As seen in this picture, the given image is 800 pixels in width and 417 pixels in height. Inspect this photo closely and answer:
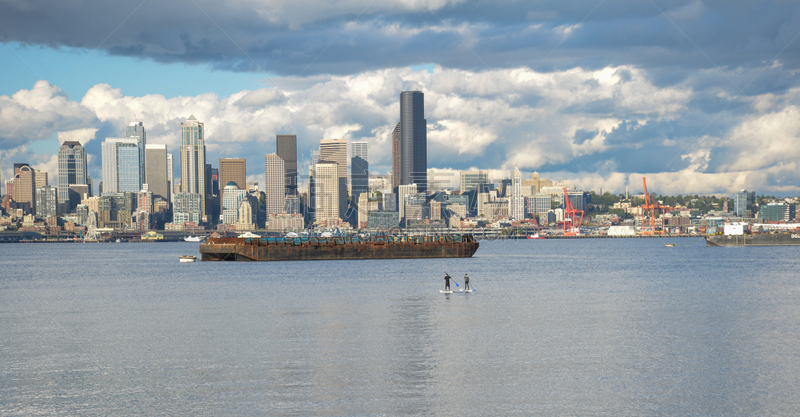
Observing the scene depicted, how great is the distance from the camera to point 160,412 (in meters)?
21.2

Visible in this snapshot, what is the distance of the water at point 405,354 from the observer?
2220 centimetres

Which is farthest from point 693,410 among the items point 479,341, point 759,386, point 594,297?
point 594,297

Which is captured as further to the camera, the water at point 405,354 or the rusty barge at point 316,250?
the rusty barge at point 316,250

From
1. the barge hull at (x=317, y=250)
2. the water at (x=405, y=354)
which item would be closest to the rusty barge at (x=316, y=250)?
the barge hull at (x=317, y=250)

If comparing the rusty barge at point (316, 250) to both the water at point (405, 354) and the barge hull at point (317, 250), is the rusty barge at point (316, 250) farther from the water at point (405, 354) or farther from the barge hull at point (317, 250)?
the water at point (405, 354)

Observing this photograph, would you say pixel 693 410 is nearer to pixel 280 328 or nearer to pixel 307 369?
pixel 307 369

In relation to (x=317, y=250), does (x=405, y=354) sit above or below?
above

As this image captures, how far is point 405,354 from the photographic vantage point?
30031mm

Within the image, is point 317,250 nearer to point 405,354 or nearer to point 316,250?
point 316,250

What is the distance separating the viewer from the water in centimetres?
2220

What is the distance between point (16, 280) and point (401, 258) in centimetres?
6513

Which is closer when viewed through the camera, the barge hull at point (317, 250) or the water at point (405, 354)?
the water at point (405, 354)

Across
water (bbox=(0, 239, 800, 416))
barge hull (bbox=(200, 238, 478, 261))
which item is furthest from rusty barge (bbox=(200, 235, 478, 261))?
water (bbox=(0, 239, 800, 416))

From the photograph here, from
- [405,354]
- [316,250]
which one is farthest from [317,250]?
[405,354]
